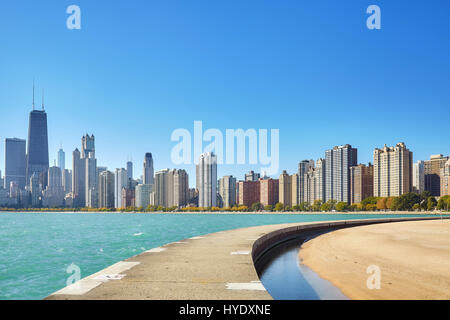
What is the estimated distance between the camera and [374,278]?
16797 millimetres

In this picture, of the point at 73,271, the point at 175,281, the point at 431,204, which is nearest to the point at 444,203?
the point at 431,204

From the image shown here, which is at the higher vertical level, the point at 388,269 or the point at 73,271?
the point at 388,269

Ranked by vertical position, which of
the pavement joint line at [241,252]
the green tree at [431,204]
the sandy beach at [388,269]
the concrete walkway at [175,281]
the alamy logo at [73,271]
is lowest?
the green tree at [431,204]

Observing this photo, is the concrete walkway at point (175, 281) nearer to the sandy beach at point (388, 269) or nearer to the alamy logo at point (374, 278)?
the sandy beach at point (388, 269)

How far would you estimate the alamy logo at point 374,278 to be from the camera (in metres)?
14.9

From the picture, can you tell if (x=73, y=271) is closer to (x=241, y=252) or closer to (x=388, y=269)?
Answer: (x=241, y=252)

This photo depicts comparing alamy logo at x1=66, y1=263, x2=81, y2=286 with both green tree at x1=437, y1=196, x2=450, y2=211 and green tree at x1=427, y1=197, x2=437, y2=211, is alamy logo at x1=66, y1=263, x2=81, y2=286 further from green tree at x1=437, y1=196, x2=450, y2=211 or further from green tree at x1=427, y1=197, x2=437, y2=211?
green tree at x1=427, y1=197, x2=437, y2=211

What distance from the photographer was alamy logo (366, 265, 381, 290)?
14.9 m

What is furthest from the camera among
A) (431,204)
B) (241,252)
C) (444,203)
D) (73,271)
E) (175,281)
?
(431,204)

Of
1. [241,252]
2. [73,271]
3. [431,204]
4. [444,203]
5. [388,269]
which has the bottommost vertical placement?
[431,204]

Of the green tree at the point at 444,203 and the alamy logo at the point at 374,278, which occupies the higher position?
the alamy logo at the point at 374,278

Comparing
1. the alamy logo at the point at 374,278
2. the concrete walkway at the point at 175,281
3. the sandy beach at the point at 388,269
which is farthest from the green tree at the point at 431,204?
the concrete walkway at the point at 175,281
